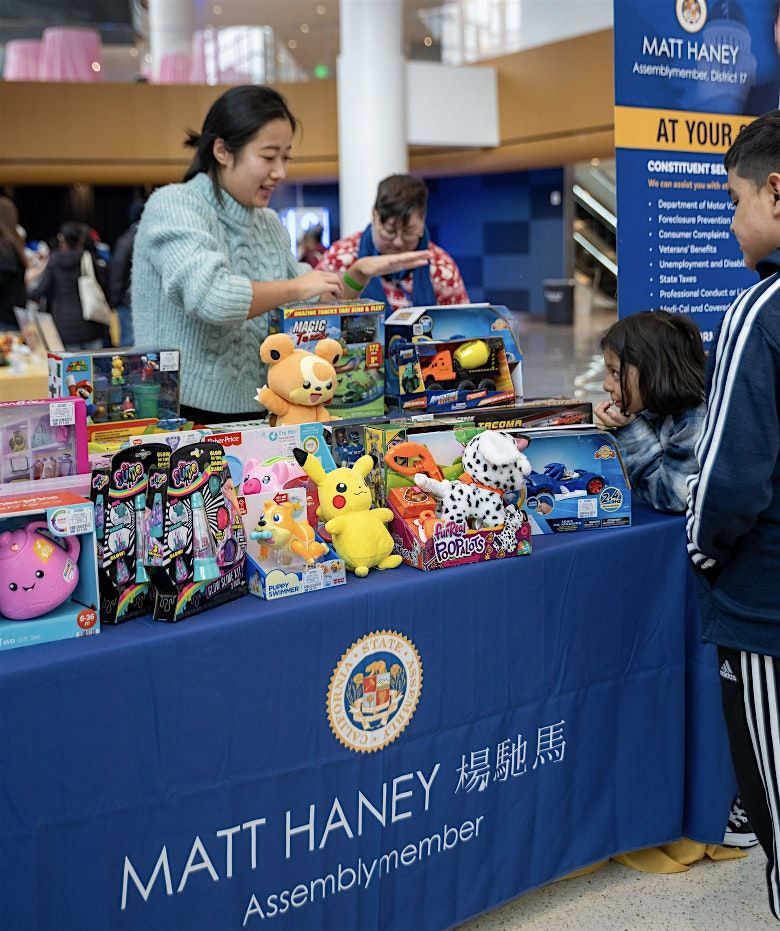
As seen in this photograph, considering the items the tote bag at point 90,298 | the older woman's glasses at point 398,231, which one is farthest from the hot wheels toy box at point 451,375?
the tote bag at point 90,298

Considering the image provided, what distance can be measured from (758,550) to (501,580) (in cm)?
47

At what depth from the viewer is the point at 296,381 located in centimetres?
197

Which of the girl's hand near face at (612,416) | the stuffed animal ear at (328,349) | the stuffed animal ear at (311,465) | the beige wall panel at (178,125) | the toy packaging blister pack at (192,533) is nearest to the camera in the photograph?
the toy packaging blister pack at (192,533)

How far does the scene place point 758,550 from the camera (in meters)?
1.60

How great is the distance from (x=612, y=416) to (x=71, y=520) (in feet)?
3.94

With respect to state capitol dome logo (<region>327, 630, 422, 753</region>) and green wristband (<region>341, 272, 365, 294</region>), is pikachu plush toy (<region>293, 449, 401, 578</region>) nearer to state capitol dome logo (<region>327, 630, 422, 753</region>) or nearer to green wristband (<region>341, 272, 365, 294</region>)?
state capitol dome logo (<region>327, 630, 422, 753</region>)

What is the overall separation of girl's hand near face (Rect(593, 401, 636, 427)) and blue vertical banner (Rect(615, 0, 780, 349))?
33.6 inches

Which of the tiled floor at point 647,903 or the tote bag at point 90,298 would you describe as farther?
the tote bag at point 90,298

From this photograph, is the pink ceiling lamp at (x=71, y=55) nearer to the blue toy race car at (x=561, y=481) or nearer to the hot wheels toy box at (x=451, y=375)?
the hot wheels toy box at (x=451, y=375)

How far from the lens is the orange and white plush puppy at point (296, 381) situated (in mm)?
1966

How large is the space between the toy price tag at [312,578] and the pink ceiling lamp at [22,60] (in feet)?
40.8

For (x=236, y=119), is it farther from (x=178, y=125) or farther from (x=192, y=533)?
(x=178, y=125)

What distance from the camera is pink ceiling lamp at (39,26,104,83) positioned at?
1234 centimetres

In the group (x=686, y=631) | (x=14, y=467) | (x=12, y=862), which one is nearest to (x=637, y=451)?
(x=686, y=631)
